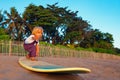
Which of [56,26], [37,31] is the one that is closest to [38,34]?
[37,31]

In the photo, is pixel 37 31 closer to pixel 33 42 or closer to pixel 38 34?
pixel 38 34

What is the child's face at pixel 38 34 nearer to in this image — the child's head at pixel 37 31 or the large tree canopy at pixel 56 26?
the child's head at pixel 37 31

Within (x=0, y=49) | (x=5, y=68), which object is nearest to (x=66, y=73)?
(x=5, y=68)

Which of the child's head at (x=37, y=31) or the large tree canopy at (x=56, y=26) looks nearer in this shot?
the child's head at (x=37, y=31)

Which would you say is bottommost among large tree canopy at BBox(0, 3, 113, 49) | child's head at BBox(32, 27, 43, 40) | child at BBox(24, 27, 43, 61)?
child at BBox(24, 27, 43, 61)

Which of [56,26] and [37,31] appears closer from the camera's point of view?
[37,31]

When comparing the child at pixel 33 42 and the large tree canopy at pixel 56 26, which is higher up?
the large tree canopy at pixel 56 26

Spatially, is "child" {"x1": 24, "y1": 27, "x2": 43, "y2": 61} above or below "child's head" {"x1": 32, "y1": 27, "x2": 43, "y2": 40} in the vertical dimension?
below

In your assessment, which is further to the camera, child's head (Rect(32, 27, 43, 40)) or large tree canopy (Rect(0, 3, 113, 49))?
large tree canopy (Rect(0, 3, 113, 49))

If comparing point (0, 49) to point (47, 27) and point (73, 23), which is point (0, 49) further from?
point (73, 23)

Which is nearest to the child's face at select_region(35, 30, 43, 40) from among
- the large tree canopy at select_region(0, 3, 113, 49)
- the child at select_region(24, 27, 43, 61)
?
the child at select_region(24, 27, 43, 61)

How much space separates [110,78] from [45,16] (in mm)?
30549

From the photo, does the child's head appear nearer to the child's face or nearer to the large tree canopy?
the child's face

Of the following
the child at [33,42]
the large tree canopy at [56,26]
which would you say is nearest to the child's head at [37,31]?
the child at [33,42]
